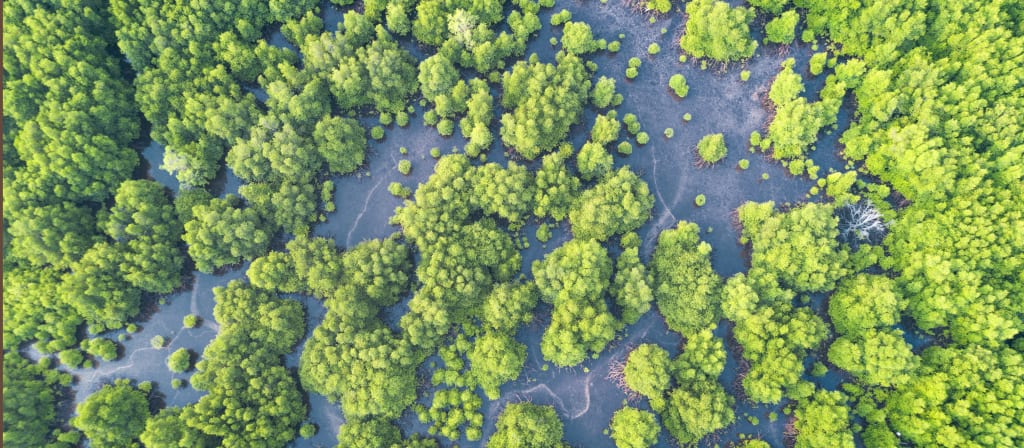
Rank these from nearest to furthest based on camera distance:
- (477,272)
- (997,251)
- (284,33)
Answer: (997,251), (477,272), (284,33)

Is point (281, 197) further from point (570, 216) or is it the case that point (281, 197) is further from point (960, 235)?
point (960, 235)

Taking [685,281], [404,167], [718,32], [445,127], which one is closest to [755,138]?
[718,32]

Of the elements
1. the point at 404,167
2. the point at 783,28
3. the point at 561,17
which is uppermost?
the point at 404,167

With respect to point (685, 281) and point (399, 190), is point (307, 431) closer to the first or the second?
point (399, 190)

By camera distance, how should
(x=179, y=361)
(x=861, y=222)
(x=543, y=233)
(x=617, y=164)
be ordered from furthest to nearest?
(x=617, y=164), (x=543, y=233), (x=179, y=361), (x=861, y=222)

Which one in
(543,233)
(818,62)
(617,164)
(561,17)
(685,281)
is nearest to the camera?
(685,281)

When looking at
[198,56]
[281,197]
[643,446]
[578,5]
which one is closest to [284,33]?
[198,56]
